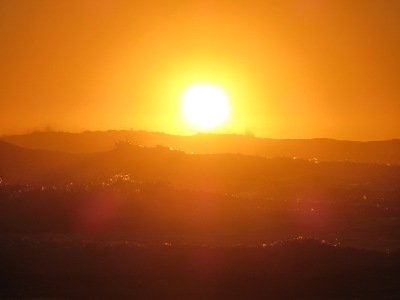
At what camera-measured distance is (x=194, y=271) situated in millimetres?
22500

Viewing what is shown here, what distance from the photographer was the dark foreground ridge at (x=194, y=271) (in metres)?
20.8

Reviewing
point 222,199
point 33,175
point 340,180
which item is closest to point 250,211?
point 222,199

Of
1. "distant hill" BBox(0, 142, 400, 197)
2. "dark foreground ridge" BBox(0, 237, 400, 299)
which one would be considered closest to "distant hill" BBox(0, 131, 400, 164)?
"distant hill" BBox(0, 142, 400, 197)

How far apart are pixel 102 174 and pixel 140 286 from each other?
117ft

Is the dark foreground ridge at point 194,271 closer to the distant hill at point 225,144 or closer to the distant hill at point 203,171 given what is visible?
the distant hill at point 203,171

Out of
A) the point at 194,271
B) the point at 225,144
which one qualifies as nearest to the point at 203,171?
the point at 225,144

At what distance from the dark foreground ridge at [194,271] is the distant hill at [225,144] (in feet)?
169

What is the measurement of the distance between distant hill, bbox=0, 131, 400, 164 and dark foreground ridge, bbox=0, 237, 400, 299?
169 ft

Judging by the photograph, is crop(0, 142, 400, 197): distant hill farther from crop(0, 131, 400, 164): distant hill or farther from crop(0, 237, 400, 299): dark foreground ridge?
crop(0, 237, 400, 299): dark foreground ridge

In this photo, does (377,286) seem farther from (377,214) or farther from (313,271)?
(377,214)

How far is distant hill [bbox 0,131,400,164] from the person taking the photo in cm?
7875

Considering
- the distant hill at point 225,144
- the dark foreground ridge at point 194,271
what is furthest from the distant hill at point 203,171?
the dark foreground ridge at point 194,271

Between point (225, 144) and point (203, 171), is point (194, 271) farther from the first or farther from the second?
point (225, 144)

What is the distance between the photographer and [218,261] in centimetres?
2291
